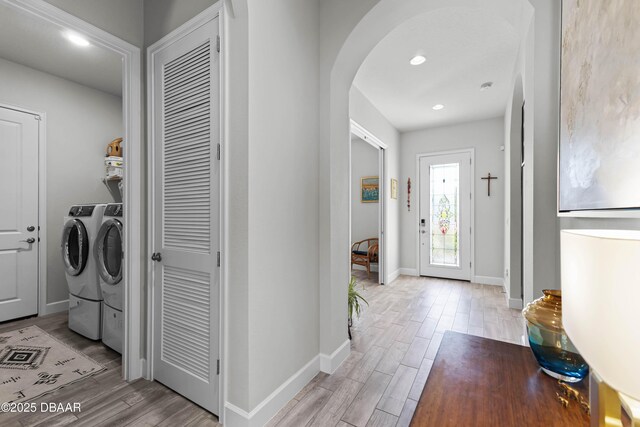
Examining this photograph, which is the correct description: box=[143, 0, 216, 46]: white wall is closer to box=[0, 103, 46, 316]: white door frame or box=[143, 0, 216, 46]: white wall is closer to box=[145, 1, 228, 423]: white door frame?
box=[145, 1, 228, 423]: white door frame

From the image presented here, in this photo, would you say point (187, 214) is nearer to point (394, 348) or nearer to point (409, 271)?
point (394, 348)

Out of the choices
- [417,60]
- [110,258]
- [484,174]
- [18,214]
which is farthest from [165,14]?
[484,174]

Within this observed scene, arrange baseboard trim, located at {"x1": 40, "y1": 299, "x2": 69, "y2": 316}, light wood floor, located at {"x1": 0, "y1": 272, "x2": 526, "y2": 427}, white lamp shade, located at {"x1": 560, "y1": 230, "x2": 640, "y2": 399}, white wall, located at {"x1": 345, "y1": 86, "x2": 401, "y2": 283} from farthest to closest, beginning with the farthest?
white wall, located at {"x1": 345, "y1": 86, "x2": 401, "y2": 283} → baseboard trim, located at {"x1": 40, "y1": 299, "x2": 69, "y2": 316} → light wood floor, located at {"x1": 0, "y1": 272, "x2": 526, "y2": 427} → white lamp shade, located at {"x1": 560, "y1": 230, "x2": 640, "y2": 399}

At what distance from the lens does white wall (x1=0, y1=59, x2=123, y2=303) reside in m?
3.14

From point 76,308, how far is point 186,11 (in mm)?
2767

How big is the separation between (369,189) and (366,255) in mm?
1369

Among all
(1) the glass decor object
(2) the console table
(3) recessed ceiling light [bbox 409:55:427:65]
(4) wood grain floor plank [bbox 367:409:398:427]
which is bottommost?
(4) wood grain floor plank [bbox 367:409:398:427]

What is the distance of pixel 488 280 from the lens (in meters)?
4.64

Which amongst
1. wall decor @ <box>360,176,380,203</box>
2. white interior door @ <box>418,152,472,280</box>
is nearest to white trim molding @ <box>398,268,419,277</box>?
white interior door @ <box>418,152,472,280</box>

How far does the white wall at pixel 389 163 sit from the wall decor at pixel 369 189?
1.82 feet

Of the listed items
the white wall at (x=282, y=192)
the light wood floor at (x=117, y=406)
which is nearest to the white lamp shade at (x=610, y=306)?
the white wall at (x=282, y=192)

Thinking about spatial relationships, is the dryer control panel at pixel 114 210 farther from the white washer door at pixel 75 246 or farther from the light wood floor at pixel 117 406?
the light wood floor at pixel 117 406

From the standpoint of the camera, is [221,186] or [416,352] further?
[416,352]

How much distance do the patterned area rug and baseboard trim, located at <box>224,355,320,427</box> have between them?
1.29 meters
